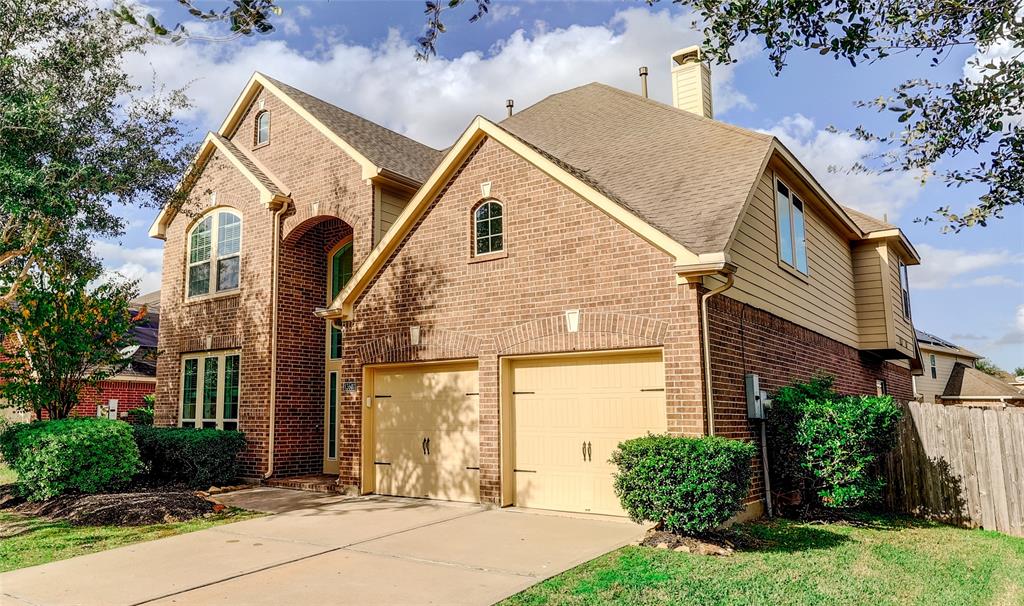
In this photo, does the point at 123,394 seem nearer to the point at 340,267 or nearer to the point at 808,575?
the point at 340,267

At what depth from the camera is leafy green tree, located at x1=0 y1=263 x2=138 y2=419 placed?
39.3 ft

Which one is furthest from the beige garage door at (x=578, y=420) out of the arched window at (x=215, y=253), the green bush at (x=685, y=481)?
the arched window at (x=215, y=253)

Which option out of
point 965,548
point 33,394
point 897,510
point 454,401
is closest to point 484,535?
point 454,401

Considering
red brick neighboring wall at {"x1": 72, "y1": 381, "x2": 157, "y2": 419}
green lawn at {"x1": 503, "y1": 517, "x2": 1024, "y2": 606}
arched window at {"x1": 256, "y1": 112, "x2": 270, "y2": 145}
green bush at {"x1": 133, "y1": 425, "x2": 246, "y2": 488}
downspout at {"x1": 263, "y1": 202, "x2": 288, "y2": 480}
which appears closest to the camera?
green lawn at {"x1": 503, "y1": 517, "x2": 1024, "y2": 606}

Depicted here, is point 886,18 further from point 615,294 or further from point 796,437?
Result: point 796,437

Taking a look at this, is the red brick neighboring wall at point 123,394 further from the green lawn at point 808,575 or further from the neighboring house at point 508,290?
the green lawn at point 808,575

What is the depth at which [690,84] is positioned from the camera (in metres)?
15.9

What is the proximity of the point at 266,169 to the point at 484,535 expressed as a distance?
1041cm

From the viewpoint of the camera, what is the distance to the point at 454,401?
10922mm

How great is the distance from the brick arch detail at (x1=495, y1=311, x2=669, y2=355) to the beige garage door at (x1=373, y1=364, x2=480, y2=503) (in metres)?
1.06

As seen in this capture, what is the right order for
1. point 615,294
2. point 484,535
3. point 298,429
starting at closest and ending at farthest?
point 484,535 < point 615,294 < point 298,429

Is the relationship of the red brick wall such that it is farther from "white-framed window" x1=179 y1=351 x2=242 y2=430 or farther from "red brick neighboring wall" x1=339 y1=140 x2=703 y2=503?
"red brick neighboring wall" x1=339 y1=140 x2=703 y2=503

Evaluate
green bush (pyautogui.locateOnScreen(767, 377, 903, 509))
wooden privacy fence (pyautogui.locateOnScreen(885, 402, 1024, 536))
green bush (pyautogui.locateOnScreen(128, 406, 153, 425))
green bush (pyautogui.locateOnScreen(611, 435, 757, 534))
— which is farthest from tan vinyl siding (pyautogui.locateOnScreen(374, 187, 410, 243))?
green bush (pyautogui.locateOnScreen(128, 406, 153, 425))

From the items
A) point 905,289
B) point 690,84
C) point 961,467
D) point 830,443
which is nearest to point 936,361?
point 905,289
